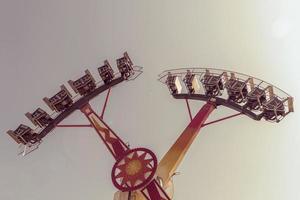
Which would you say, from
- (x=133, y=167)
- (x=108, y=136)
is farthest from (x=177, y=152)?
(x=108, y=136)

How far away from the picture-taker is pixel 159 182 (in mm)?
25266

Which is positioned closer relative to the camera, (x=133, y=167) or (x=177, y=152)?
(x=133, y=167)

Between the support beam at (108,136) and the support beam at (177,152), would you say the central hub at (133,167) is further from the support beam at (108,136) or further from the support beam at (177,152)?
the support beam at (177,152)

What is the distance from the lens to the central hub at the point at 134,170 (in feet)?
78.6

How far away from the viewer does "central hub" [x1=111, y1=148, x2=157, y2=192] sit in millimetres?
23969

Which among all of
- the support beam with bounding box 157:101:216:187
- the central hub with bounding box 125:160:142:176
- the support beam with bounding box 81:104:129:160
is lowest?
the support beam with bounding box 157:101:216:187

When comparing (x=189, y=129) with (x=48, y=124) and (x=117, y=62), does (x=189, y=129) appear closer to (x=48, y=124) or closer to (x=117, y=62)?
(x=117, y=62)

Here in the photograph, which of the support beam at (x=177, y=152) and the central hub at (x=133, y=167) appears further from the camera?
the support beam at (x=177, y=152)

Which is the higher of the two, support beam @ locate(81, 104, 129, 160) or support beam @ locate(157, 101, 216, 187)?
support beam @ locate(81, 104, 129, 160)

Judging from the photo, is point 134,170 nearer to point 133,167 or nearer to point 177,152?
point 133,167

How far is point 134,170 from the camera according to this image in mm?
24609

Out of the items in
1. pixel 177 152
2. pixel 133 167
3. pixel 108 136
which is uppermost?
pixel 108 136

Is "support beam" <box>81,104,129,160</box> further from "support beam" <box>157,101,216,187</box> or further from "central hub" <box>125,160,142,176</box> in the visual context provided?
"support beam" <box>157,101,216,187</box>

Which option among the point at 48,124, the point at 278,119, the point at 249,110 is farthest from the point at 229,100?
the point at 48,124
